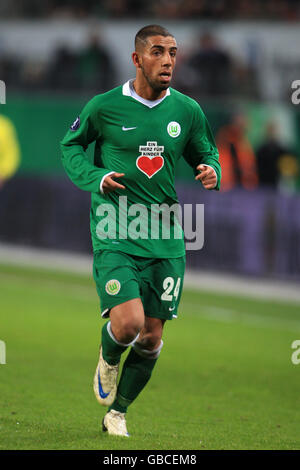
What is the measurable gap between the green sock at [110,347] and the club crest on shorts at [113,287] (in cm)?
26

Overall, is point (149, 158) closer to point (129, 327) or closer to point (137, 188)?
point (137, 188)

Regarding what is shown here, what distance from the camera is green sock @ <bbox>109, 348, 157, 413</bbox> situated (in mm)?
7398

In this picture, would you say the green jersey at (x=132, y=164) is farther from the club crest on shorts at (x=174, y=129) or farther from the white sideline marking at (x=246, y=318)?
the white sideline marking at (x=246, y=318)

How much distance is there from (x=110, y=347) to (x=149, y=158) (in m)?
1.29

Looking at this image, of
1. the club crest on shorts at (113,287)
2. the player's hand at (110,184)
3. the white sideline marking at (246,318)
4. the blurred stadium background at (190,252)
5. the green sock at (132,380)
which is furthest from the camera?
the white sideline marking at (246,318)

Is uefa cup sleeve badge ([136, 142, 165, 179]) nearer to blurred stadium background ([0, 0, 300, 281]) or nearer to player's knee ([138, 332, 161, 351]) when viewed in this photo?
player's knee ([138, 332, 161, 351])

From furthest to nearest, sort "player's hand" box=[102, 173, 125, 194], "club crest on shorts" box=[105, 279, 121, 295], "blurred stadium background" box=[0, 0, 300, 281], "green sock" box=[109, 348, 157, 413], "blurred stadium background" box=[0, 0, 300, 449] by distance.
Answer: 1. "blurred stadium background" box=[0, 0, 300, 281]
2. "blurred stadium background" box=[0, 0, 300, 449]
3. "green sock" box=[109, 348, 157, 413]
4. "club crest on shorts" box=[105, 279, 121, 295]
5. "player's hand" box=[102, 173, 125, 194]

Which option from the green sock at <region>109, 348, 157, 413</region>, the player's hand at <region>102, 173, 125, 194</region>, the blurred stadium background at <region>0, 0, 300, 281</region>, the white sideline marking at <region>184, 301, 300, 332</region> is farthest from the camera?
the blurred stadium background at <region>0, 0, 300, 281</region>

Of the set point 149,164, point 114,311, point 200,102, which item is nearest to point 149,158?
point 149,164

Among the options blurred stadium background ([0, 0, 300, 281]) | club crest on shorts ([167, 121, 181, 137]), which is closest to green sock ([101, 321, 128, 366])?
club crest on shorts ([167, 121, 181, 137])

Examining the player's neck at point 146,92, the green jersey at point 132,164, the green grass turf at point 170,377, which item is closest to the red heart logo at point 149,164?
the green jersey at point 132,164

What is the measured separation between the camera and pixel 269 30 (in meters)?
23.8

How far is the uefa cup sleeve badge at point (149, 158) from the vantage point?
720 cm

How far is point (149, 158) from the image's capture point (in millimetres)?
7203
